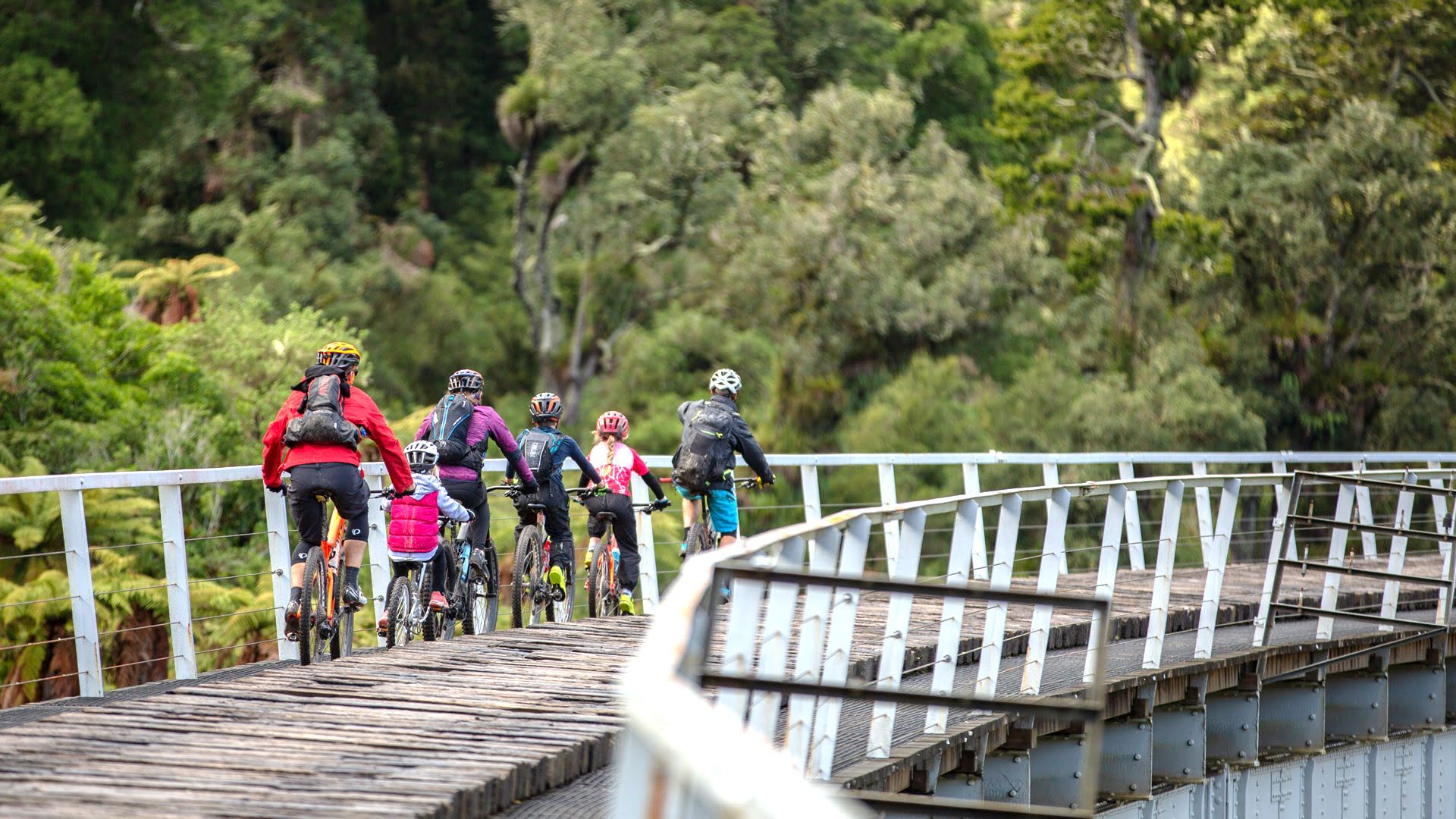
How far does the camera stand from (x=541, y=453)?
36.9ft

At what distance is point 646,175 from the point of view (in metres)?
43.0

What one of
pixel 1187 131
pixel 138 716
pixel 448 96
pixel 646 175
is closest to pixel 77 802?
pixel 138 716

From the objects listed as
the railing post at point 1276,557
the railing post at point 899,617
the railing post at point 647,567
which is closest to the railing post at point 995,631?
the railing post at point 899,617

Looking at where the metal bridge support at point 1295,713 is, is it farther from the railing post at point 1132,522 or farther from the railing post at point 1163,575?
the railing post at point 1163,575

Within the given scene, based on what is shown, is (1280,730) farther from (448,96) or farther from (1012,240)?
(448,96)

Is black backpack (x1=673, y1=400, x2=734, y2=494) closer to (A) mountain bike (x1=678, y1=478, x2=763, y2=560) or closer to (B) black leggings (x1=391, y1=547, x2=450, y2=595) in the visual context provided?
(A) mountain bike (x1=678, y1=478, x2=763, y2=560)

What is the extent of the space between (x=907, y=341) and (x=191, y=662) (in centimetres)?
3063

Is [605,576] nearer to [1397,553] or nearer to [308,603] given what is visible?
[308,603]

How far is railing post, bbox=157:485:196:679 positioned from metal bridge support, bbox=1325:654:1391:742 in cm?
827

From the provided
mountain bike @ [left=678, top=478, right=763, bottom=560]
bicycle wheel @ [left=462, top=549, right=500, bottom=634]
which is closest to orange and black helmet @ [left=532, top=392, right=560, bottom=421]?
bicycle wheel @ [left=462, top=549, right=500, bottom=634]

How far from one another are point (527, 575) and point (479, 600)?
35 cm

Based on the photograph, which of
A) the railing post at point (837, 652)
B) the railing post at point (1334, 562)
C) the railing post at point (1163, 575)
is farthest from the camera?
the railing post at point (1334, 562)

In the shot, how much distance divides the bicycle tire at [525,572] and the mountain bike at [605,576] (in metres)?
0.56

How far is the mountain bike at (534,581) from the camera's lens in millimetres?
11227
